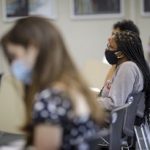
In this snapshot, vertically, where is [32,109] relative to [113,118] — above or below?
above

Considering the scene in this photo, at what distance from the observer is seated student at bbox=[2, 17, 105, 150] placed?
126 centimetres

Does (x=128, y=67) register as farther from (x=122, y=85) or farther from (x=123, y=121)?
(x=123, y=121)

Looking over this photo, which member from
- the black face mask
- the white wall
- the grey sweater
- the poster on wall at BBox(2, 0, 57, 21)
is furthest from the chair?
the poster on wall at BBox(2, 0, 57, 21)

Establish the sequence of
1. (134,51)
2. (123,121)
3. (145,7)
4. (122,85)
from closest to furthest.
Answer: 1. (123,121)
2. (122,85)
3. (134,51)
4. (145,7)

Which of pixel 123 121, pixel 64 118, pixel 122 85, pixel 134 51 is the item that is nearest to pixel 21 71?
pixel 64 118

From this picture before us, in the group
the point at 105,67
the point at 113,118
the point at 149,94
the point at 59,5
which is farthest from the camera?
the point at 59,5

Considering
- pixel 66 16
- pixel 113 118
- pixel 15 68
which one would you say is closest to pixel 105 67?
pixel 66 16

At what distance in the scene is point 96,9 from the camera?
443 cm

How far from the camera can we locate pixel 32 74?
1.32m

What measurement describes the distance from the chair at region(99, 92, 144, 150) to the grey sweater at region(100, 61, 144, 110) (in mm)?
56

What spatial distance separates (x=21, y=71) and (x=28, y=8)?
3.22 metres

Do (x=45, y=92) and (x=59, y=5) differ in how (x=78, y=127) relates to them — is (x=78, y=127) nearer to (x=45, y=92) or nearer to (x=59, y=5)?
(x=45, y=92)

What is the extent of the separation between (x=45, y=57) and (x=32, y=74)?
0.08 metres

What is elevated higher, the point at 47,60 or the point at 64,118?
the point at 47,60
